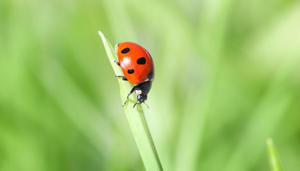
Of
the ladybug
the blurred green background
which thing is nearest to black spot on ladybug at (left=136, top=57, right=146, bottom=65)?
the ladybug

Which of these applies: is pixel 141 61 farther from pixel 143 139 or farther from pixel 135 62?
pixel 143 139

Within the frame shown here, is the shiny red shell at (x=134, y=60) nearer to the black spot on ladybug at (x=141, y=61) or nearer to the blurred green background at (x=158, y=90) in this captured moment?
the black spot on ladybug at (x=141, y=61)

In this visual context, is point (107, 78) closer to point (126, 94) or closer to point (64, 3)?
point (64, 3)

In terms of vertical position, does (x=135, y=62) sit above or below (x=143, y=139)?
below

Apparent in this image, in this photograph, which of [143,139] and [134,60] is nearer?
[143,139]

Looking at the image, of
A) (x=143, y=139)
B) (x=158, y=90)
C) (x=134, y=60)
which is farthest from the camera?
(x=158, y=90)

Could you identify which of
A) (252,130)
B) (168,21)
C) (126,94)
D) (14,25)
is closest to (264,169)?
(252,130)

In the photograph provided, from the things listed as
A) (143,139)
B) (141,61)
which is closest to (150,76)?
(141,61)

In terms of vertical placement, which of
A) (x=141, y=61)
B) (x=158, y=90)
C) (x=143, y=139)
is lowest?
(x=158, y=90)
